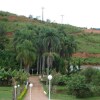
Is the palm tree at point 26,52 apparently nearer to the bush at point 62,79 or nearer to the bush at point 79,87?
the bush at point 62,79

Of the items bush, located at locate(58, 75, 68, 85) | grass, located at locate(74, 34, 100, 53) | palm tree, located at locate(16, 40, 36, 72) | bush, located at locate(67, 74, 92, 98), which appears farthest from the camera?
grass, located at locate(74, 34, 100, 53)

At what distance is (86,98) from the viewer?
52.5 m

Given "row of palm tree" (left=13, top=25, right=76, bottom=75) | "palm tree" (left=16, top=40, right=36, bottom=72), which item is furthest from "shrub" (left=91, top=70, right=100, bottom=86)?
"palm tree" (left=16, top=40, right=36, bottom=72)

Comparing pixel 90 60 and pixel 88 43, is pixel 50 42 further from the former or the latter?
pixel 88 43

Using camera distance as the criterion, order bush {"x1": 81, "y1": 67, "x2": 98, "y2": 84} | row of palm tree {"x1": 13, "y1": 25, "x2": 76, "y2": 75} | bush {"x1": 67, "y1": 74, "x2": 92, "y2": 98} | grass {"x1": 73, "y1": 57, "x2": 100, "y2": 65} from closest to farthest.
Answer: bush {"x1": 67, "y1": 74, "x2": 92, "y2": 98}
bush {"x1": 81, "y1": 67, "x2": 98, "y2": 84}
row of palm tree {"x1": 13, "y1": 25, "x2": 76, "y2": 75}
grass {"x1": 73, "y1": 57, "x2": 100, "y2": 65}

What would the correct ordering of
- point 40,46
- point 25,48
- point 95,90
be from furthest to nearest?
1. point 40,46
2. point 25,48
3. point 95,90

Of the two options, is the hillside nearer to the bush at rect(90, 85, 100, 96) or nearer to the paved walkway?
the paved walkway

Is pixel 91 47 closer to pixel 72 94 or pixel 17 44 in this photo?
pixel 17 44

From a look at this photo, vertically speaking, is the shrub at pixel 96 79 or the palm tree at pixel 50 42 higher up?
the palm tree at pixel 50 42

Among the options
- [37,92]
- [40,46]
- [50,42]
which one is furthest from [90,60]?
[37,92]

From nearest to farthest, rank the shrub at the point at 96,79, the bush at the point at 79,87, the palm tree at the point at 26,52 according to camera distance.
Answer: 1. the bush at the point at 79,87
2. the shrub at the point at 96,79
3. the palm tree at the point at 26,52

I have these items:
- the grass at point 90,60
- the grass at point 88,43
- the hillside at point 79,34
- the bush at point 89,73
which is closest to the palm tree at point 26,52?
the bush at point 89,73

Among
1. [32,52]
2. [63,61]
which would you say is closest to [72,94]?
[32,52]

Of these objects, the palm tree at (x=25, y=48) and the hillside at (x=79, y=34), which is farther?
the hillside at (x=79, y=34)
